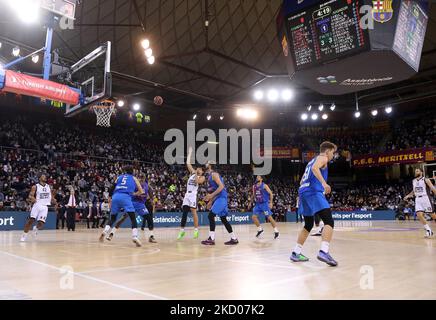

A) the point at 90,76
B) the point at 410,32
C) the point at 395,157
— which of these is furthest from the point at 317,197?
the point at 395,157

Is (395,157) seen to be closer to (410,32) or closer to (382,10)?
(410,32)

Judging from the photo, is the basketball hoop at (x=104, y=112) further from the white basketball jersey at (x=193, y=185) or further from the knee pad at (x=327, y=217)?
the knee pad at (x=327, y=217)

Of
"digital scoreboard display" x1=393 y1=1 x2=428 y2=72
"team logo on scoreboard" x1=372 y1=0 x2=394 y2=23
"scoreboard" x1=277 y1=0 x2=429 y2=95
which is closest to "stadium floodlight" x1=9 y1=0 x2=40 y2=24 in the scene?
"scoreboard" x1=277 y1=0 x2=429 y2=95

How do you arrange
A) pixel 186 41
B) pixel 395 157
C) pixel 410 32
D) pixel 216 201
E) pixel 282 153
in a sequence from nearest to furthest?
1. pixel 216 201
2. pixel 410 32
3. pixel 186 41
4. pixel 395 157
5. pixel 282 153

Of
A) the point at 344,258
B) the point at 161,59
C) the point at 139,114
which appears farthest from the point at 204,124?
the point at 344,258

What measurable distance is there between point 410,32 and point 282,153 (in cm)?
2868

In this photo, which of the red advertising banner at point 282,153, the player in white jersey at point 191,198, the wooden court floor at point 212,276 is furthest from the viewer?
the red advertising banner at point 282,153

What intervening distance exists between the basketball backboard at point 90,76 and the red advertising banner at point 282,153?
27713 millimetres

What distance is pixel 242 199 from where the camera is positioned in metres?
30.0

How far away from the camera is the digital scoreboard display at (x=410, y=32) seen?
9.66 m

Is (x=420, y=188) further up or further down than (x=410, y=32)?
further down

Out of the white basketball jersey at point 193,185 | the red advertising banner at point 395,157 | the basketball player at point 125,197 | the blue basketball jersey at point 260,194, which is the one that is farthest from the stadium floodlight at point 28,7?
the red advertising banner at point 395,157

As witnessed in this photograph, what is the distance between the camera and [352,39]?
9.82 metres
